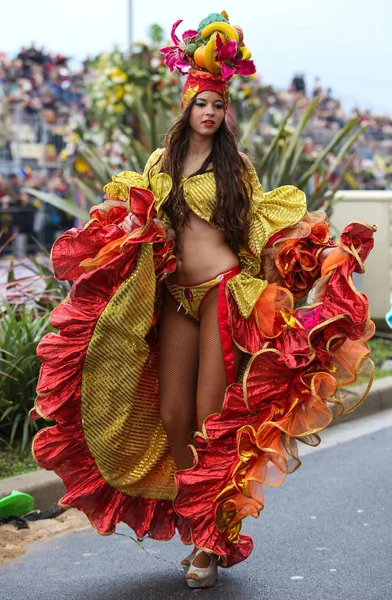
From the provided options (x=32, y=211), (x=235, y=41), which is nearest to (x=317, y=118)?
(x=32, y=211)

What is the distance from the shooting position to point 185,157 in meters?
4.26

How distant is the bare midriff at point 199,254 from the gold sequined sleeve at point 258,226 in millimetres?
89

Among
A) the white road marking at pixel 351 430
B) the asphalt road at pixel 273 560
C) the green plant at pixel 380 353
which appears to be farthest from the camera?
the green plant at pixel 380 353

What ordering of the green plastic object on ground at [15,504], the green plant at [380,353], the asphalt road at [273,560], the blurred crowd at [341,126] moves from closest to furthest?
the asphalt road at [273,560] → the green plastic object on ground at [15,504] → the green plant at [380,353] → the blurred crowd at [341,126]

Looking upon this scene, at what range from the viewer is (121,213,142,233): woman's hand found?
3.99 meters

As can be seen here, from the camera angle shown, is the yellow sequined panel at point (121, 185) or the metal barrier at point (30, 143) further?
the metal barrier at point (30, 143)

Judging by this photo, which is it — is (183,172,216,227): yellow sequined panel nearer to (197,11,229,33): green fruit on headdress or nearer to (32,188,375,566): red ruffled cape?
(32,188,375,566): red ruffled cape

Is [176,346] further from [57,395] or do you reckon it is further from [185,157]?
[185,157]

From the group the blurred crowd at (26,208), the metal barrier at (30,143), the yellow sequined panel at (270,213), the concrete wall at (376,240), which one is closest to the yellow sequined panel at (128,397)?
the yellow sequined panel at (270,213)

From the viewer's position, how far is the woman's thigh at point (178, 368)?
4.19m

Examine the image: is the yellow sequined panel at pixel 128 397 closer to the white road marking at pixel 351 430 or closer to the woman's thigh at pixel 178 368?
the woman's thigh at pixel 178 368

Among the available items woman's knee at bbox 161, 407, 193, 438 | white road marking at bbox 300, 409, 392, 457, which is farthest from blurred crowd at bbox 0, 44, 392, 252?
woman's knee at bbox 161, 407, 193, 438

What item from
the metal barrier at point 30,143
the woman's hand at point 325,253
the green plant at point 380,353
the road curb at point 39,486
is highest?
the woman's hand at point 325,253

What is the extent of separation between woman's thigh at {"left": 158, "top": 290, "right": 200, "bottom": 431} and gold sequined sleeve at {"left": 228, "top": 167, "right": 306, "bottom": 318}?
0.85 ft
